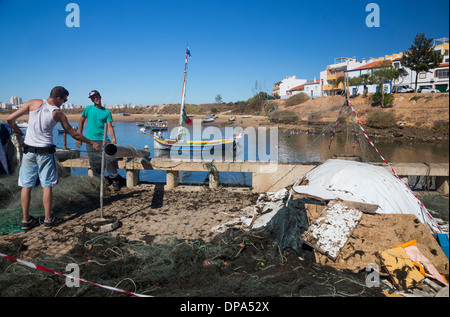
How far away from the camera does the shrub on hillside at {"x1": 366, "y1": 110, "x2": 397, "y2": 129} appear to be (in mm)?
34812

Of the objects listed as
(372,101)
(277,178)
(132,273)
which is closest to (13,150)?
(132,273)

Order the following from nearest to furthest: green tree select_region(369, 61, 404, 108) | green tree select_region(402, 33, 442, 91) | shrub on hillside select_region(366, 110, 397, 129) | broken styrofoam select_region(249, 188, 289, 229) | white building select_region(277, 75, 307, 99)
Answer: broken styrofoam select_region(249, 188, 289, 229) < shrub on hillside select_region(366, 110, 397, 129) < green tree select_region(402, 33, 442, 91) < green tree select_region(369, 61, 404, 108) < white building select_region(277, 75, 307, 99)

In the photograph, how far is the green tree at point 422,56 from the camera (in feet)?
135

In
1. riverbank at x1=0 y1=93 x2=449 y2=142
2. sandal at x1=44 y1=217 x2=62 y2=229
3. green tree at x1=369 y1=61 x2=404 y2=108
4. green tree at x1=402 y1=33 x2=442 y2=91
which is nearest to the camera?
sandal at x1=44 y1=217 x2=62 y2=229

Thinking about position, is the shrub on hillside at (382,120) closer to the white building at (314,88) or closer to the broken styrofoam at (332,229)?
the white building at (314,88)

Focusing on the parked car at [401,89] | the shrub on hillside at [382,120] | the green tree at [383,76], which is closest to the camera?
the shrub on hillside at [382,120]

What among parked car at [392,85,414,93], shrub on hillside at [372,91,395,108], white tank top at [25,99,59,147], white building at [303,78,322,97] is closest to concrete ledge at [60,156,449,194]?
white tank top at [25,99,59,147]

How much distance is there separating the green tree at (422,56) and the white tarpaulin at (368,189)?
46.8 meters

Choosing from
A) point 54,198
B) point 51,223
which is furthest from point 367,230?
point 54,198

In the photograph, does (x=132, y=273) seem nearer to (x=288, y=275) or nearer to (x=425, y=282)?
(x=288, y=275)

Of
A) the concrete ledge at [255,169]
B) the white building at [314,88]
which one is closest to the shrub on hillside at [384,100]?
the white building at [314,88]

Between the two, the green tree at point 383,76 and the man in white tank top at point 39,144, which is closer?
the man in white tank top at point 39,144

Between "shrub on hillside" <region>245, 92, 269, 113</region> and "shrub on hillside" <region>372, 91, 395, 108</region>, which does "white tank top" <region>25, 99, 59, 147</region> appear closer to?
"shrub on hillside" <region>372, 91, 395, 108</region>

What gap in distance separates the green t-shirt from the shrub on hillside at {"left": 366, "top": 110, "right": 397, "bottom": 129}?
35233 mm
